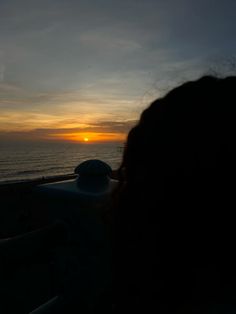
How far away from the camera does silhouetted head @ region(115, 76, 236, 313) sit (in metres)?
1.11

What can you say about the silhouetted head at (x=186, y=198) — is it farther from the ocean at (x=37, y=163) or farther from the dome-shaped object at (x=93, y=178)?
the ocean at (x=37, y=163)

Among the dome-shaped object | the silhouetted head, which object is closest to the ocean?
the dome-shaped object

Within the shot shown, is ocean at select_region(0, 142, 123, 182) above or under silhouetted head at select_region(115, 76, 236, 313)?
under

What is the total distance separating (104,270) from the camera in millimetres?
1744

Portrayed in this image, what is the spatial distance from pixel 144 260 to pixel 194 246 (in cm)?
19

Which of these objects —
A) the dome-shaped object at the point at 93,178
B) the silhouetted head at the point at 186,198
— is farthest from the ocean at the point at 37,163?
the silhouetted head at the point at 186,198

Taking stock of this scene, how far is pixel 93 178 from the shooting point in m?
2.08

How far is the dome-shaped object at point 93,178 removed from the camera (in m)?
1.93

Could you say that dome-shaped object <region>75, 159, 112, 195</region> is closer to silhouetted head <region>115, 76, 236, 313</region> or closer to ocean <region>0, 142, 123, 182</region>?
silhouetted head <region>115, 76, 236, 313</region>

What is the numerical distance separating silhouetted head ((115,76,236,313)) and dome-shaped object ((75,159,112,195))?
25.9 inches

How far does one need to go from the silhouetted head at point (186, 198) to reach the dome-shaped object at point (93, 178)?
2.16 feet

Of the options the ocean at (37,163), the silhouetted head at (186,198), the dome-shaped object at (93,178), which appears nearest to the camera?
the silhouetted head at (186,198)

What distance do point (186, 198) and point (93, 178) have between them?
986 millimetres

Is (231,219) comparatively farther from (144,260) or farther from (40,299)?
(40,299)
